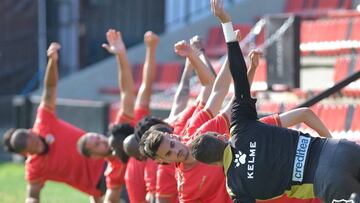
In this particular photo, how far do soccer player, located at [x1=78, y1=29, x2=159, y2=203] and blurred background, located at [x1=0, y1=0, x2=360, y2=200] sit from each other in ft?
10.8

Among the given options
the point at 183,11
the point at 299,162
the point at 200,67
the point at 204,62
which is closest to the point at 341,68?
the point at 204,62

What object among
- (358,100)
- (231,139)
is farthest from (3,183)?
(231,139)

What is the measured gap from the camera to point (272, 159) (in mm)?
6523

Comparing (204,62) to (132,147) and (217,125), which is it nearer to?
(132,147)

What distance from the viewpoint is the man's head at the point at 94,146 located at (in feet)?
32.7

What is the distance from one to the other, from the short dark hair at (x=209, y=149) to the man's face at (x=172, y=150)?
47 centimetres

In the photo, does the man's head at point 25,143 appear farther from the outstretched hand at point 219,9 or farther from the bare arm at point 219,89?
Result: the outstretched hand at point 219,9

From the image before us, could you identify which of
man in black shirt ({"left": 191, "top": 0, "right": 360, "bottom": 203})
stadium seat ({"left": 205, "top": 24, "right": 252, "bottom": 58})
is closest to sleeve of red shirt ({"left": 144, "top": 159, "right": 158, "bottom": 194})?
man in black shirt ({"left": 191, "top": 0, "right": 360, "bottom": 203})

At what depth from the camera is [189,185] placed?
24.8 ft

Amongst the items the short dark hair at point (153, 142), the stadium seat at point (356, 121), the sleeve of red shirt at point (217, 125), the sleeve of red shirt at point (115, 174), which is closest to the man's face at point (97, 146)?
the sleeve of red shirt at point (115, 174)

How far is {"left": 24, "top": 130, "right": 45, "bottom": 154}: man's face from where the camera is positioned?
1045 cm

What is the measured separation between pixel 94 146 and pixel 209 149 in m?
3.54

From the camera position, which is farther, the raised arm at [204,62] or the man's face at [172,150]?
the raised arm at [204,62]

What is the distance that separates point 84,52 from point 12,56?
1489 mm
